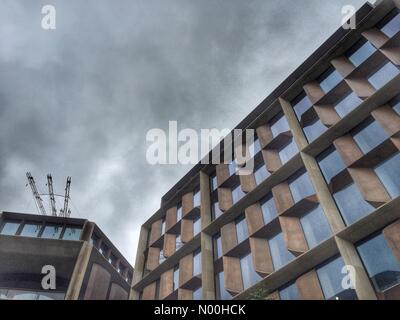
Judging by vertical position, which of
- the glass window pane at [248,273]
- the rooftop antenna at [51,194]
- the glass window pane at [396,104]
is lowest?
the glass window pane at [248,273]

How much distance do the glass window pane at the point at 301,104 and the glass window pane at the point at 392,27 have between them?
6.59 metres

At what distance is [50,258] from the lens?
130 ft

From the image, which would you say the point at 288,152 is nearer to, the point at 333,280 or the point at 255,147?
A: the point at 255,147

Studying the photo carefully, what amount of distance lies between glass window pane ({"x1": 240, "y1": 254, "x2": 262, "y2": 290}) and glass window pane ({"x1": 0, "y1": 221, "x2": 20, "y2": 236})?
29024mm

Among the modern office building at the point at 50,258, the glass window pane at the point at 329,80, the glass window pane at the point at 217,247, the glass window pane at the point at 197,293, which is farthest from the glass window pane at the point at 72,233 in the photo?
the glass window pane at the point at 329,80

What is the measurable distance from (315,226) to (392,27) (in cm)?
1435

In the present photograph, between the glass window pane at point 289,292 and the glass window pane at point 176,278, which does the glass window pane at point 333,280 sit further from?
the glass window pane at point 176,278

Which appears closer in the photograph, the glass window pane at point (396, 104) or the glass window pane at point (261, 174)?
the glass window pane at point (396, 104)

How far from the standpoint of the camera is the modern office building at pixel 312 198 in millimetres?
16812

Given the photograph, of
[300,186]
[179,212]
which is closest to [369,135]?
[300,186]

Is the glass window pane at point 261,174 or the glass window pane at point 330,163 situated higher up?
the glass window pane at point 261,174

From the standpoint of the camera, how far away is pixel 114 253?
46.9m

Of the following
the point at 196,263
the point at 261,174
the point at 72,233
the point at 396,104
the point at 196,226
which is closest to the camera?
the point at 396,104
